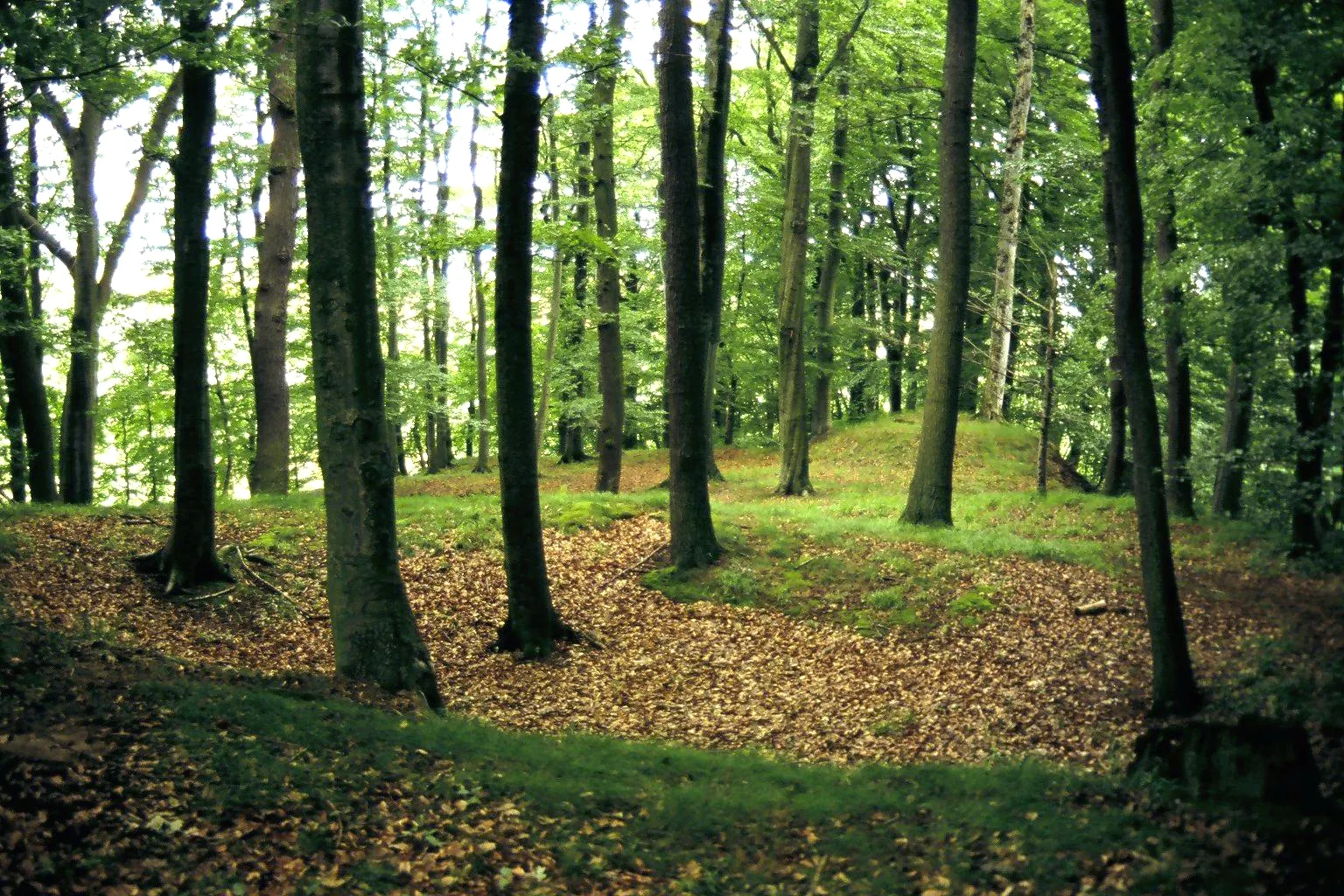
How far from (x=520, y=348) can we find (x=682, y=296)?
3.21 meters

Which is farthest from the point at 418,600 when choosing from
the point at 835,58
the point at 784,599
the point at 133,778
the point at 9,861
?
the point at 835,58

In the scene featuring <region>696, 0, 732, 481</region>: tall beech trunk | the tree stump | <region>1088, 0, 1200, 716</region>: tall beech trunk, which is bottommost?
the tree stump

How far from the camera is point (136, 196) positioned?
18641 millimetres

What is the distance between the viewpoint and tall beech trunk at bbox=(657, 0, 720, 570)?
12469 millimetres

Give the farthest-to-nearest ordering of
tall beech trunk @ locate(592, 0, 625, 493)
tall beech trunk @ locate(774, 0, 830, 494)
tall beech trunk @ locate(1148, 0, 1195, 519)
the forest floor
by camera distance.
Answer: tall beech trunk @ locate(592, 0, 625, 493), tall beech trunk @ locate(774, 0, 830, 494), tall beech trunk @ locate(1148, 0, 1195, 519), the forest floor

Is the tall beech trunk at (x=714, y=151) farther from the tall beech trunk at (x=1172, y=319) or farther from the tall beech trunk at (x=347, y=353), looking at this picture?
the tall beech trunk at (x=347, y=353)

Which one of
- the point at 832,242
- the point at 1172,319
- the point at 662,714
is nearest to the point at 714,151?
the point at 1172,319

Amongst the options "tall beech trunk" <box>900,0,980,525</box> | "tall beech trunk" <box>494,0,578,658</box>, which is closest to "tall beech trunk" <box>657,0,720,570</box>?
"tall beech trunk" <box>494,0,578,658</box>

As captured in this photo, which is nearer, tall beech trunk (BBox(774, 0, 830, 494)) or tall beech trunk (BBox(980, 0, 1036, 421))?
tall beech trunk (BBox(774, 0, 830, 494))

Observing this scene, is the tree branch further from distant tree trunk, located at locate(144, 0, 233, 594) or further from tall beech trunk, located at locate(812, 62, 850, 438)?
tall beech trunk, located at locate(812, 62, 850, 438)

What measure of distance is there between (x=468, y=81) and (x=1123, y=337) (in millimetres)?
6694

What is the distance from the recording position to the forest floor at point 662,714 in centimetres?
534

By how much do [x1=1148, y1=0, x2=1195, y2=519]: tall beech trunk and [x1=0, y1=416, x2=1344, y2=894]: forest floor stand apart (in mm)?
1020

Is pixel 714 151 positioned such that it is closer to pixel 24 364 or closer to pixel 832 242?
pixel 832 242
